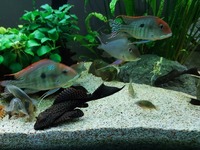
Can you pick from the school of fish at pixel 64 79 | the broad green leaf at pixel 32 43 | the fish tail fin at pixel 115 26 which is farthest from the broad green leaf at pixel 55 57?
the fish tail fin at pixel 115 26

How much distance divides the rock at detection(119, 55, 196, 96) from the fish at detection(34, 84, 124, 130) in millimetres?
1437

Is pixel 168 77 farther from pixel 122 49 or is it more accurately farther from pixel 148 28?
pixel 148 28

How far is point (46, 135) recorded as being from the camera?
2.53 meters

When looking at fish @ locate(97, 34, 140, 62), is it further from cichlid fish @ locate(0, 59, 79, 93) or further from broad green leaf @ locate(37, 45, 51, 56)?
broad green leaf @ locate(37, 45, 51, 56)

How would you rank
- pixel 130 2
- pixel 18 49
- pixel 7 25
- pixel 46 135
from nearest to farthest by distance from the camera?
pixel 46 135, pixel 18 49, pixel 130 2, pixel 7 25

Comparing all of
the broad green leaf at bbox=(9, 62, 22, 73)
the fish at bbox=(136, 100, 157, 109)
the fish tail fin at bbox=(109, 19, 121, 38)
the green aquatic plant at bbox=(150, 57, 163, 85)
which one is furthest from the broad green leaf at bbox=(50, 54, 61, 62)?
the green aquatic plant at bbox=(150, 57, 163, 85)

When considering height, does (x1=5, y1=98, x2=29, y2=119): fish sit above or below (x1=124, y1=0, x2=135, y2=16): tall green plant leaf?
below

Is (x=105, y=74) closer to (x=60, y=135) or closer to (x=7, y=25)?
(x=60, y=135)

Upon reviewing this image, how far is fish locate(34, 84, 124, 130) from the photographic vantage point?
2.65 m

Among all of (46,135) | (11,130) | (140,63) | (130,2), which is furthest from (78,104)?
(130,2)

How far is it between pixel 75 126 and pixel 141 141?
1.93 feet

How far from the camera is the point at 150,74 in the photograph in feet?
13.7

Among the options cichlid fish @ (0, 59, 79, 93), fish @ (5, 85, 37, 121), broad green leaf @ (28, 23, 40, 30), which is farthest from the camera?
broad green leaf @ (28, 23, 40, 30)

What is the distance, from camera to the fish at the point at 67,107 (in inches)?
104
